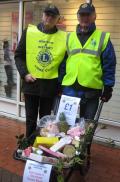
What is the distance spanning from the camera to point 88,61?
407cm

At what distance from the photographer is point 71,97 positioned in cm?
399

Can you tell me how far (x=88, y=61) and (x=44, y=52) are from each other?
625 millimetres

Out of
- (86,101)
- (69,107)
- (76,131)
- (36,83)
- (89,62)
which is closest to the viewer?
(76,131)

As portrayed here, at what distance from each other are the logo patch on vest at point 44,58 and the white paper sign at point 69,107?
23.8 inches

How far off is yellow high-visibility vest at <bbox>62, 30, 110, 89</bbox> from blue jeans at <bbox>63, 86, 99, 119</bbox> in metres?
0.09

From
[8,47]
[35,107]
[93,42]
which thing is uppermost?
[93,42]

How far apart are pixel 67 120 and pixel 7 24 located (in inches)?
137

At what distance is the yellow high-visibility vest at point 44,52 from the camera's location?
4.37 metres

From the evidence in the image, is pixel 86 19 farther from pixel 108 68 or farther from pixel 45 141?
pixel 45 141

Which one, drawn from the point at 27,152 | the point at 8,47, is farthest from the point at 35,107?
the point at 8,47

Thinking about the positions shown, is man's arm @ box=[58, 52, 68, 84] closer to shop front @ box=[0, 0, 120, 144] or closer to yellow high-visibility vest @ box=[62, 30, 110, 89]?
yellow high-visibility vest @ box=[62, 30, 110, 89]

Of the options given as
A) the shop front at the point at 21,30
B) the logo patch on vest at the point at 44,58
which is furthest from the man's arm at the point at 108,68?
the shop front at the point at 21,30

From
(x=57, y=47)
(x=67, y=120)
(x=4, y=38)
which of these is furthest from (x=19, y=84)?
(x=67, y=120)

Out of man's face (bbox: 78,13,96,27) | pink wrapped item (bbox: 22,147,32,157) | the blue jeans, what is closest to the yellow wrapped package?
pink wrapped item (bbox: 22,147,32,157)
